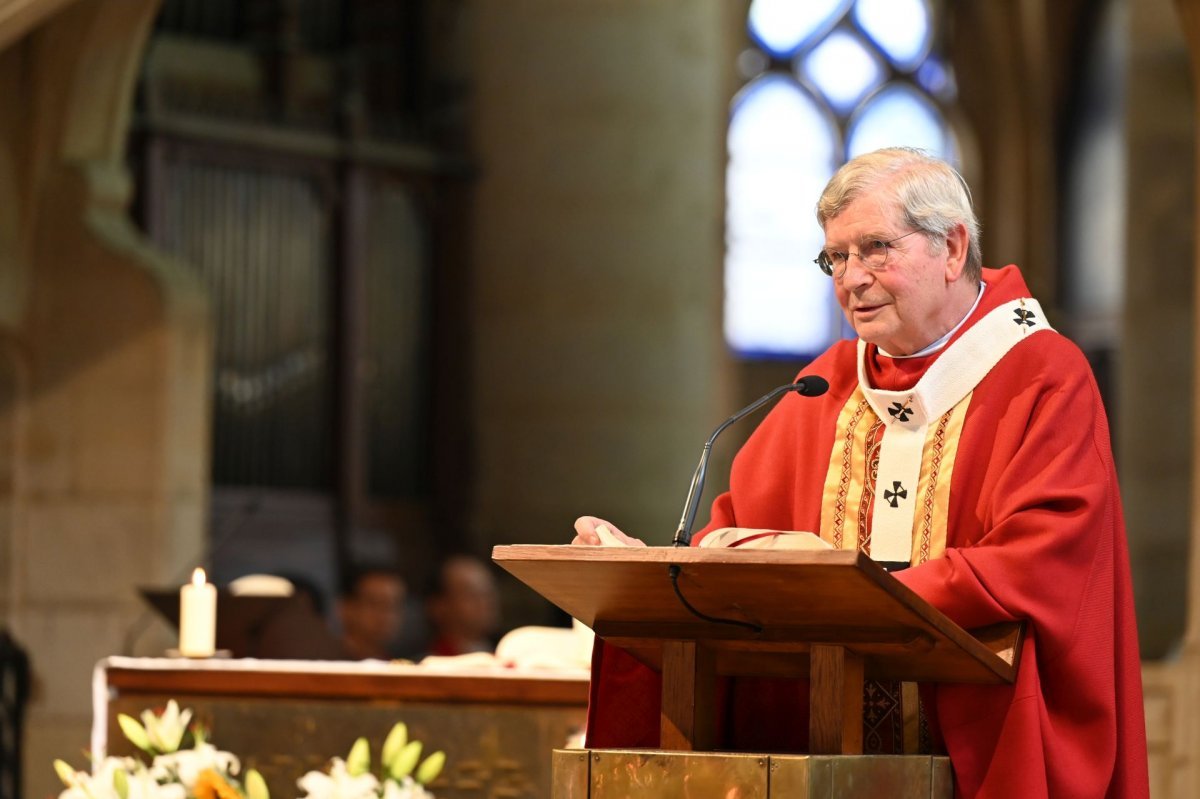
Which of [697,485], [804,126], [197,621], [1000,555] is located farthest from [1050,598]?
[804,126]

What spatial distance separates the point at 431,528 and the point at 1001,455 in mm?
8236

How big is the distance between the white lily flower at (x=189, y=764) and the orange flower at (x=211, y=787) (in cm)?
6

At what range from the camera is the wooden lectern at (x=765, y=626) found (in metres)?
2.67

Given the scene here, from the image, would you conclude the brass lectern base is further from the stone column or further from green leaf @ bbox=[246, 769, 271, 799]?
the stone column

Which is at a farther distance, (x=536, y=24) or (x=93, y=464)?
(x=536, y=24)

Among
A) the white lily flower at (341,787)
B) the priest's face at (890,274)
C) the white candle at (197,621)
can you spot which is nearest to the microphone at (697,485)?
the priest's face at (890,274)

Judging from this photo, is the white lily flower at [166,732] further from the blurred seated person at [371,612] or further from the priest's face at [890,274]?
the blurred seated person at [371,612]

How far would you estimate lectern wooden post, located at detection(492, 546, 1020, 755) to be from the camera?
2.67 metres

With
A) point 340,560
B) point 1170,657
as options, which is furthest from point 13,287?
point 1170,657

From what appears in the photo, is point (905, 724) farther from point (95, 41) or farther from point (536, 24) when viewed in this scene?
point (536, 24)

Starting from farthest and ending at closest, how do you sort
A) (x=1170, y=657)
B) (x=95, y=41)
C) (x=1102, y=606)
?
(x=95, y=41) < (x=1170, y=657) < (x=1102, y=606)

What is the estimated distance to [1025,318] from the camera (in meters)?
3.22

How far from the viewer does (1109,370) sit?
11.7m

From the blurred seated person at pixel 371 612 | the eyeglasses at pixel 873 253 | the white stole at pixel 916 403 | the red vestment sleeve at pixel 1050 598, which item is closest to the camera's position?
the red vestment sleeve at pixel 1050 598
